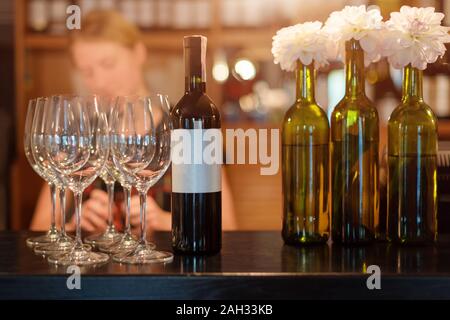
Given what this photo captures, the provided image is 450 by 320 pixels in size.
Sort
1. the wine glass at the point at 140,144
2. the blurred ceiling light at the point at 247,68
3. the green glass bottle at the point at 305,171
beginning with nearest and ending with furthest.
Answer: the wine glass at the point at 140,144 → the green glass bottle at the point at 305,171 → the blurred ceiling light at the point at 247,68

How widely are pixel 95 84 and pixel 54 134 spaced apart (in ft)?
4.81

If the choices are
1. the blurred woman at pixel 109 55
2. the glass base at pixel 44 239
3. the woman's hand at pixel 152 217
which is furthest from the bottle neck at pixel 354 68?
the blurred woman at pixel 109 55

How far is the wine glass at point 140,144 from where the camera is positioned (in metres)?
0.94

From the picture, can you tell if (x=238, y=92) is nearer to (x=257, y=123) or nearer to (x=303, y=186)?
(x=257, y=123)

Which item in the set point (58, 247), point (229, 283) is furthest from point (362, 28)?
point (58, 247)

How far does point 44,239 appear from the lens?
1.12 metres

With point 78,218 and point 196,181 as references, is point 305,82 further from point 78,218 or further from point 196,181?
point 78,218

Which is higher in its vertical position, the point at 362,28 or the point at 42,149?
the point at 362,28

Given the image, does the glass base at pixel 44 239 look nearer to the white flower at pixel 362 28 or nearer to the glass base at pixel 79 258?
the glass base at pixel 79 258

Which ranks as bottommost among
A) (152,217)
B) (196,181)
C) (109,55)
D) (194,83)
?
(152,217)

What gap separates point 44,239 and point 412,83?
62 centimetres

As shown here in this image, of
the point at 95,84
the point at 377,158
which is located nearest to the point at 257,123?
the point at 95,84

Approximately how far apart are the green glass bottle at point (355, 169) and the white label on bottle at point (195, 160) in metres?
0.20
